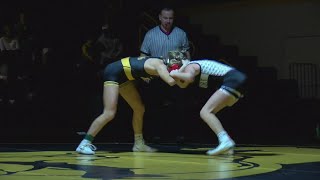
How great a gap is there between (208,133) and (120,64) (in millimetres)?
3701

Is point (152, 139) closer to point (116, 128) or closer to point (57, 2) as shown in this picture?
point (116, 128)

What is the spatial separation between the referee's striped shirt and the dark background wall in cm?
67

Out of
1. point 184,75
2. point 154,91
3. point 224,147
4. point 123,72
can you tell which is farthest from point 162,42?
point 154,91

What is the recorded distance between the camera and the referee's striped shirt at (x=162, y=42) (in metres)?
7.55

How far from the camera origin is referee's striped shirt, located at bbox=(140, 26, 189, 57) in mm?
7551

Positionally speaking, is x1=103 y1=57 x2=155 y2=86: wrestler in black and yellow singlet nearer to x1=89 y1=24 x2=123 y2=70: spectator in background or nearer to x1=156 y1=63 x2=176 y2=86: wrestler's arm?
x1=156 y1=63 x2=176 y2=86: wrestler's arm

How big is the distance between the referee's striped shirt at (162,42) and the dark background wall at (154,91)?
671 millimetres

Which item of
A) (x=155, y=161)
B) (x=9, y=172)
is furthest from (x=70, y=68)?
(x=9, y=172)

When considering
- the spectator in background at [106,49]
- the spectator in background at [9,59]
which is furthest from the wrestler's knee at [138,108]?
the spectator in background at [9,59]

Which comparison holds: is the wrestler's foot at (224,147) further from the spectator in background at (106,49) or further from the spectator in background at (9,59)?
the spectator in background at (9,59)

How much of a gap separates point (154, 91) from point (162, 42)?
87.7 inches

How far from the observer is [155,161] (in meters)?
5.52

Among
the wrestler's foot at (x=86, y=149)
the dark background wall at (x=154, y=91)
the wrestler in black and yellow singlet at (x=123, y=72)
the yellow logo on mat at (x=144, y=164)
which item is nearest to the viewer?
the yellow logo on mat at (x=144, y=164)

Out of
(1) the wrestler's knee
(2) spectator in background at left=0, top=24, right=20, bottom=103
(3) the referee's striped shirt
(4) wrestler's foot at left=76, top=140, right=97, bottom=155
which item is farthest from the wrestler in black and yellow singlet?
(2) spectator in background at left=0, top=24, right=20, bottom=103
